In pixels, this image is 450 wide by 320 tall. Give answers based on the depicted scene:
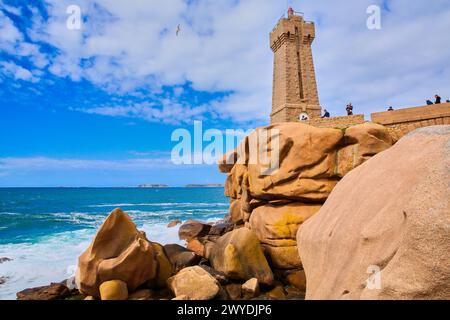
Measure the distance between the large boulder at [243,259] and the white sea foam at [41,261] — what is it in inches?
313

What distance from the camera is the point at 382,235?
12.4 ft

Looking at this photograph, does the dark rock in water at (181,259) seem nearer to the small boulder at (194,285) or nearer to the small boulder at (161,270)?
the small boulder at (161,270)

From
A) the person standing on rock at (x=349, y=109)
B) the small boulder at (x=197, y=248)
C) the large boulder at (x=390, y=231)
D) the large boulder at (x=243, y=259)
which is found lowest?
the small boulder at (x=197, y=248)

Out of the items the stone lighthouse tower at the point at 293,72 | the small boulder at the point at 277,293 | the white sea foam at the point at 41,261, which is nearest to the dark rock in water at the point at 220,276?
the small boulder at the point at 277,293

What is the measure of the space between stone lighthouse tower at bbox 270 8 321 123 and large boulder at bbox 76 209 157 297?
1997cm

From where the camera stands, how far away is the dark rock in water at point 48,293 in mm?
8914

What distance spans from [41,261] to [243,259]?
492 inches

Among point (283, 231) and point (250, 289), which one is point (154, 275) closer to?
point (250, 289)

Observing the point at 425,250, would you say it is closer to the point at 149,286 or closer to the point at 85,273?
the point at 149,286

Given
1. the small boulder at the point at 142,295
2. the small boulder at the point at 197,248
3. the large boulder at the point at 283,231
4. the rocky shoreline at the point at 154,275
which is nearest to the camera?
the rocky shoreline at the point at 154,275

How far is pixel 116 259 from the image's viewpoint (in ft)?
26.9

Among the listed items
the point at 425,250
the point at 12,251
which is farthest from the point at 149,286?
the point at 12,251

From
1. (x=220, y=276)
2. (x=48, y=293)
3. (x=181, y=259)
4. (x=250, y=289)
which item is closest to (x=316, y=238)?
(x=250, y=289)

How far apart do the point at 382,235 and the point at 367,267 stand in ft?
1.71
